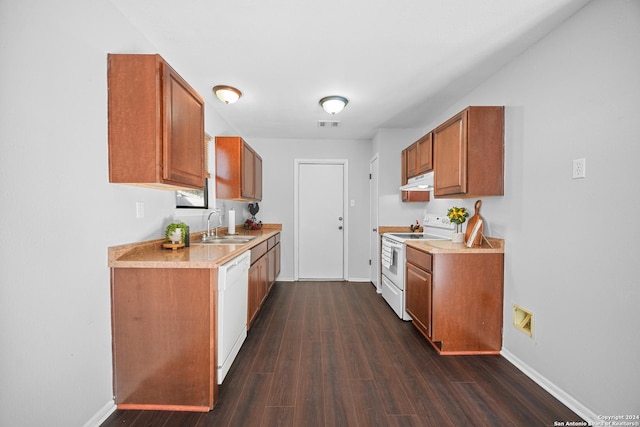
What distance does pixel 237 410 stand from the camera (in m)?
1.64

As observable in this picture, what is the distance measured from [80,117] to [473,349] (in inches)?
123

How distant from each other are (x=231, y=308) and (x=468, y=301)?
6.26 ft

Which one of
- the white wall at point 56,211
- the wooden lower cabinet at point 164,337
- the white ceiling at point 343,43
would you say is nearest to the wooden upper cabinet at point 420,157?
the white ceiling at point 343,43

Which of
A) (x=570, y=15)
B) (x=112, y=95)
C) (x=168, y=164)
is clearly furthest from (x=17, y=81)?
(x=570, y=15)

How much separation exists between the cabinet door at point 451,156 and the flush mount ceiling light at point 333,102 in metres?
1.01

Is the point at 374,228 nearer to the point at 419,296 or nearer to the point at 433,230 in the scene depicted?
the point at 433,230

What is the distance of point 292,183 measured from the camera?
4547mm

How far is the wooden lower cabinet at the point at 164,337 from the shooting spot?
5.34ft

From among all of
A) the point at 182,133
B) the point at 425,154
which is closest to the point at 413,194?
the point at 425,154

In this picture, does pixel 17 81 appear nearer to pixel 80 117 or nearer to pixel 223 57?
pixel 80 117

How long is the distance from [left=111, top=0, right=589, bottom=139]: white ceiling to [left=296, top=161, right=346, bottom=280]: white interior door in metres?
1.61

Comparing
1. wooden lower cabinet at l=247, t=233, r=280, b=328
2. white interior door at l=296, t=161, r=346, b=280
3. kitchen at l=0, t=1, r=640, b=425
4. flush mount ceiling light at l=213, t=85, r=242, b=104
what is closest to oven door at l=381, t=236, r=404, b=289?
kitchen at l=0, t=1, r=640, b=425

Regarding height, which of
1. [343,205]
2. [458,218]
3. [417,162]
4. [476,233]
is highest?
[417,162]

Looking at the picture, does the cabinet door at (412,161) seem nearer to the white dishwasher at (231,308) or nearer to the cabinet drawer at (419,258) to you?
the cabinet drawer at (419,258)
